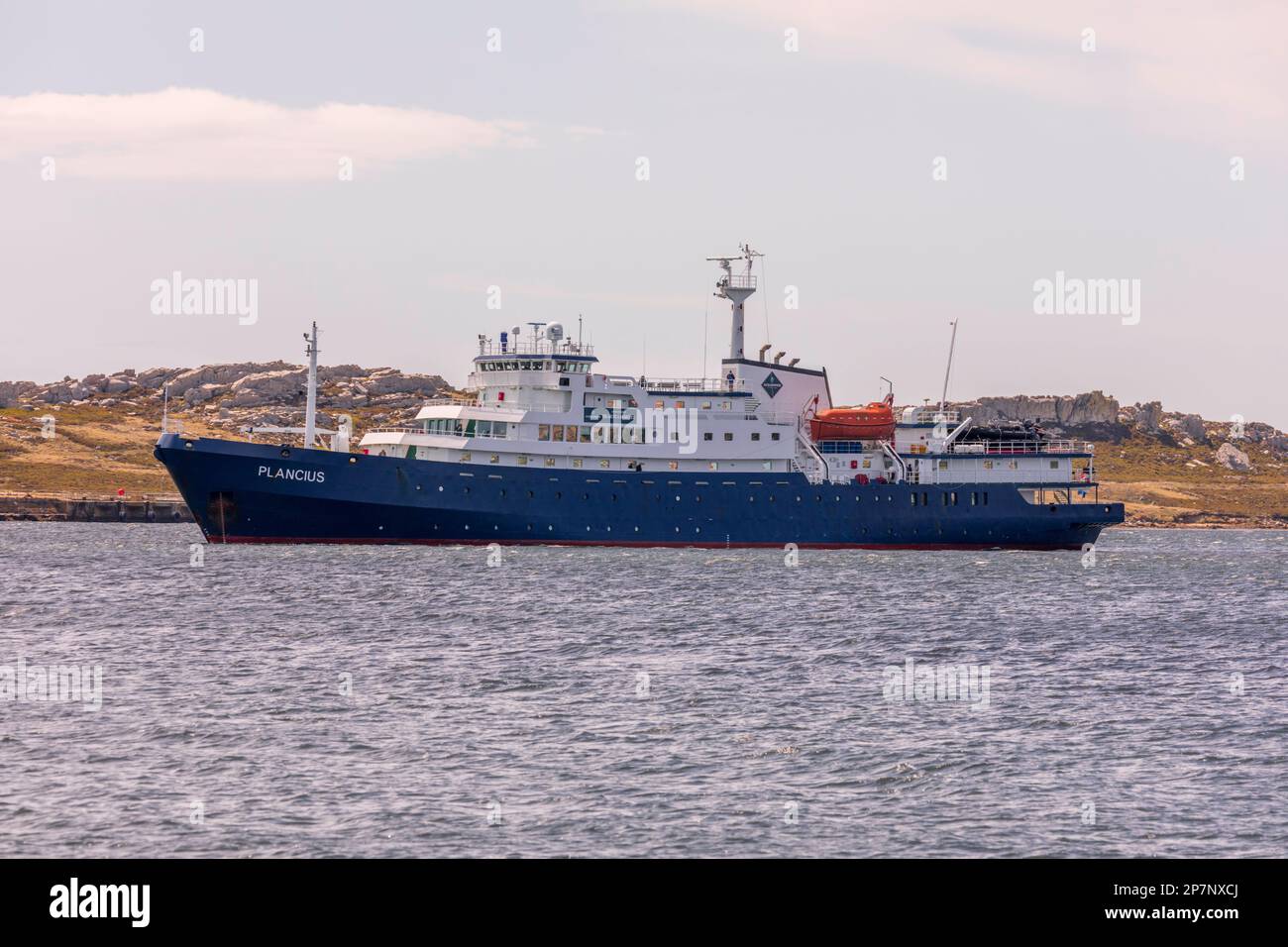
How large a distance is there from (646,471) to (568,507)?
4108 mm

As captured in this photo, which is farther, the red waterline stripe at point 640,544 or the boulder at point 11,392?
the boulder at point 11,392

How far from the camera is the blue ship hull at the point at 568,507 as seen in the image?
198 feet

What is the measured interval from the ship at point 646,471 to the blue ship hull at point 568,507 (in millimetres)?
85

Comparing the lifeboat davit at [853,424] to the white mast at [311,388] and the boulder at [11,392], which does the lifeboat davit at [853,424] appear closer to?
the white mast at [311,388]

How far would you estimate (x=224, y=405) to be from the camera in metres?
164

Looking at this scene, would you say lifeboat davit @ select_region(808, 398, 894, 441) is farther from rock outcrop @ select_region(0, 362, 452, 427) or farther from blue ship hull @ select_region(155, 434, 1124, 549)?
rock outcrop @ select_region(0, 362, 452, 427)

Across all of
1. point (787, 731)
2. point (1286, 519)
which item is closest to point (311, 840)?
point (787, 731)

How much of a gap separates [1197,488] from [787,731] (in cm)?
15481

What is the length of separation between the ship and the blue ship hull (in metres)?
0.08

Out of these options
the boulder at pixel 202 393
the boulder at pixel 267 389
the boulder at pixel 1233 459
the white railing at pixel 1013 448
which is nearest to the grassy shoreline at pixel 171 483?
the boulder at pixel 1233 459

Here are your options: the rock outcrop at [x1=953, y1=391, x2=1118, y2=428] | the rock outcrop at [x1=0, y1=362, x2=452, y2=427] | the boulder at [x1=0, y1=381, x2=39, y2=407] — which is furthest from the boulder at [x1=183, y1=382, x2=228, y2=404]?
the rock outcrop at [x1=953, y1=391, x2=1118, y2=428]

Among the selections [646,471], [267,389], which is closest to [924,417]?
[646,471]

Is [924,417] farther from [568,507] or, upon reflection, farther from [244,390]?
[244,390]

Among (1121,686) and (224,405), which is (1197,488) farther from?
(1121,686)
